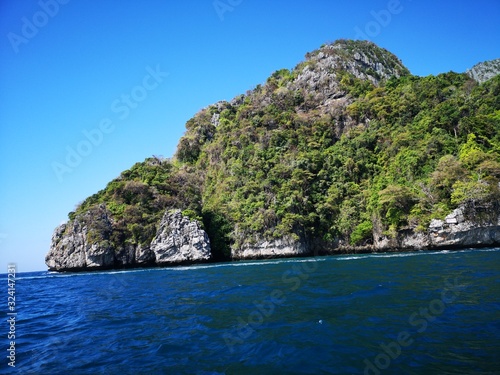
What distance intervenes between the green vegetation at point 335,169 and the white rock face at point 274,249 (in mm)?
1630

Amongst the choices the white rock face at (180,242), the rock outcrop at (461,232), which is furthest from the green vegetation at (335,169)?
the white rock face at (180,242)

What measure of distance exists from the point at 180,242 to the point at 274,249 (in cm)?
1557

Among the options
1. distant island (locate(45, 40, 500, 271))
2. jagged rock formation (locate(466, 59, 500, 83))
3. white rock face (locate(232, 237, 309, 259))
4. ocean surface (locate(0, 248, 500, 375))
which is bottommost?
white rock face (locate(232, 237, 309, 259))

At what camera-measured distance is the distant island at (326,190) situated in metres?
38.7

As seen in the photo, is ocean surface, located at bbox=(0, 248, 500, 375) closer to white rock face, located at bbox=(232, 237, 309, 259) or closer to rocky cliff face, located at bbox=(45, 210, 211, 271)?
white rock face, located at bbox=(232, 237, 309, 259)

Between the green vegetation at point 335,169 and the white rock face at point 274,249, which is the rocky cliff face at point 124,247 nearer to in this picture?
the green vegetation at point 335,169

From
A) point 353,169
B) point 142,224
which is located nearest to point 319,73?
point 353,169

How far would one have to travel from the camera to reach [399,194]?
134 ft

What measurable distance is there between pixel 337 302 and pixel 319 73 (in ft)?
262

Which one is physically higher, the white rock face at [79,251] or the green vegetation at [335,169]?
the green vegetation at [335,169]

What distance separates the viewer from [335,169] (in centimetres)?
5603

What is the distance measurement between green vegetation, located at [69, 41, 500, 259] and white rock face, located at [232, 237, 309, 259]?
163 centimetres

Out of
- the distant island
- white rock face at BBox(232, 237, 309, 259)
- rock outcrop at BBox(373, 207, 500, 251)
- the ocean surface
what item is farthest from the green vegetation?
the ocean surface

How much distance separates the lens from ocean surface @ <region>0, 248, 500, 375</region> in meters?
6.56
